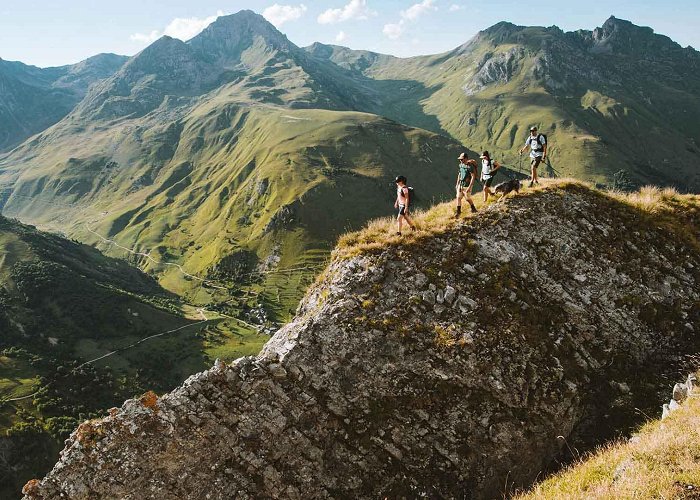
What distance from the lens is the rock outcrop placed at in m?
12.9

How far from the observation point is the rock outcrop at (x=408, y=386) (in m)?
12.9

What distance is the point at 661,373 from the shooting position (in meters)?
16.0

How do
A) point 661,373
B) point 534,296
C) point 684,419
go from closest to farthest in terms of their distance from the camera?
point 684,419 → point 661,373 → point 534,296

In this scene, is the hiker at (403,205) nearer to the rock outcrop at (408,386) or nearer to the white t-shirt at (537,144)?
the rock outcrop at (408,386)

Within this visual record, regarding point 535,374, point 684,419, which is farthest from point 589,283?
point 684,419

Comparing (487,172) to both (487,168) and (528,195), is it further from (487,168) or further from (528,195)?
(528,195)

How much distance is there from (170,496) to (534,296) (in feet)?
47.9

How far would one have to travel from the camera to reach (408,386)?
47.4ft

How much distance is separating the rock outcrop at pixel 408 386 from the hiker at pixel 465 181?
1679 mm

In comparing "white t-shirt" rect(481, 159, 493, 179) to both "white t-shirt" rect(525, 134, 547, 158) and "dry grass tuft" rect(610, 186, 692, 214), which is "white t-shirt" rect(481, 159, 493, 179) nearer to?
"white t-shirt" rect(525, 134, 547, 158)

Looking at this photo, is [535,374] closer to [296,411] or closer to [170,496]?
[296,411]

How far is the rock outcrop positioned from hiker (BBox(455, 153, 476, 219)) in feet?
5.51

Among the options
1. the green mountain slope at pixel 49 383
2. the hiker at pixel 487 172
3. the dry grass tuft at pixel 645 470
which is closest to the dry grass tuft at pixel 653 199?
the hiker at pixel 487 172

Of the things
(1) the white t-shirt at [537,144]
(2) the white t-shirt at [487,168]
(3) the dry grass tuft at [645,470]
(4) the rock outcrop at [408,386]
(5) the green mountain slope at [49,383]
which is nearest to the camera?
(3) the dry grass tuft at [645,470]
